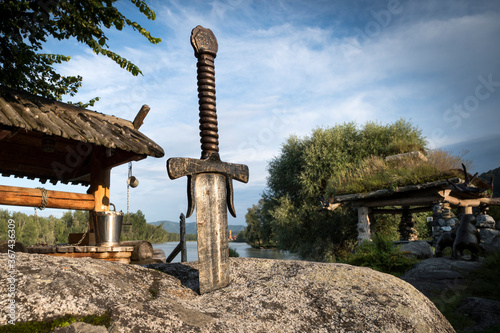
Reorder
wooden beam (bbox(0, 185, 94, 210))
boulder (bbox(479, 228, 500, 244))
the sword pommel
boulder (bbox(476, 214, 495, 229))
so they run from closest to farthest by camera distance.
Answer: the sword pommel, wooden beam (bbox(0, 185, 94, 210)), boulder (bbox(479, 228, 500, 244)), boulder (bbox(476, 214, 495, 229))

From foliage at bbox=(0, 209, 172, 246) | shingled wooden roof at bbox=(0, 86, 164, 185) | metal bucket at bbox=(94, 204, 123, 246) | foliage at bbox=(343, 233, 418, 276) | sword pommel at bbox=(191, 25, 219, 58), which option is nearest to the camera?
sword pommel at bbox=(191, 25, 219, 58)

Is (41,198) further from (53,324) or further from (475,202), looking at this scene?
(475,202)

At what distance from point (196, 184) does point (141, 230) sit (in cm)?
5656

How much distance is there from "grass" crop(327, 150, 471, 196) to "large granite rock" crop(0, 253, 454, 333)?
10.4 metres

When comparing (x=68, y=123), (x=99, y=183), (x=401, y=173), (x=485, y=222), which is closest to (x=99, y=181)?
(x=99, y=183)

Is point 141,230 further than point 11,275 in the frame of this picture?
Yes

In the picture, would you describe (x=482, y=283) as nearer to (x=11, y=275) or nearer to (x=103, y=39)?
(x=11, y=275)

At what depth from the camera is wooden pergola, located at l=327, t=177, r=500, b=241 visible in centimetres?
1210

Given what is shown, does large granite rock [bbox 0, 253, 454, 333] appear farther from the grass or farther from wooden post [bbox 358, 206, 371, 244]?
wooden post [bbox 358, 206, 371, 244]

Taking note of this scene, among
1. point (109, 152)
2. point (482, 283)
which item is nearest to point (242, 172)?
point (109, 152)

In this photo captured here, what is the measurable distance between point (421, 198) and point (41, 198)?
12.4m

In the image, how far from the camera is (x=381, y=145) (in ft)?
73.7

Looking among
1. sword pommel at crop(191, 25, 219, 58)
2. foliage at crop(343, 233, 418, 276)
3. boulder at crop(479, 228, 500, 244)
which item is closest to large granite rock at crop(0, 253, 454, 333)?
sword pommel at crop(191, 25, 219, 58)

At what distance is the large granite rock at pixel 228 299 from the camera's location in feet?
7.61
